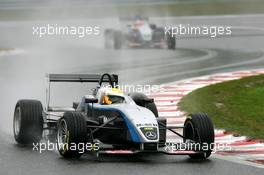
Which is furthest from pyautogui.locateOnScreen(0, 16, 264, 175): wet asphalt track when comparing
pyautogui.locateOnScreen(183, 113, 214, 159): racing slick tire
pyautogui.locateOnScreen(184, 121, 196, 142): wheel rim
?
pyautogui.locateOnScreen(184, 121, 196, 142): wheel rim

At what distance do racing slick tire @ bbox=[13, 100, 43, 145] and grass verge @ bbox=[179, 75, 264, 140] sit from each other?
307 centimetres

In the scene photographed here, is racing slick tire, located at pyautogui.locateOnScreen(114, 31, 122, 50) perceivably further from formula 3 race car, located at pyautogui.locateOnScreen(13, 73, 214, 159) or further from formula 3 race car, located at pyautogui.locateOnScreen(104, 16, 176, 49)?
formula 3 race car, located at pyautogui.locateOnScreen(13, 73, 214, 159)

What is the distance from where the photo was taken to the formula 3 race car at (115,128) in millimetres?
11562

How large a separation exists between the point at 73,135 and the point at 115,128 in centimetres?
71

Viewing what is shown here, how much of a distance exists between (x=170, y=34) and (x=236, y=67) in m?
5.25

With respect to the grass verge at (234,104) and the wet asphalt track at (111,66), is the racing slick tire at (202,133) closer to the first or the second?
the wet asphalt track at (111,66)

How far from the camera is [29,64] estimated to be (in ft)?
88.8

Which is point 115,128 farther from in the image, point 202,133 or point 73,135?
point 202,133

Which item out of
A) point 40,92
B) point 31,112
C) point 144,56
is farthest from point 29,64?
point 31,112

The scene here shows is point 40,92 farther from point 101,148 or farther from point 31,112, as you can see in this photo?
point 101,148

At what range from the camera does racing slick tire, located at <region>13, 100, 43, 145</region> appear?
43.3 ft

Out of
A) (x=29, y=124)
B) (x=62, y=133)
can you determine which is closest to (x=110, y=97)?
(x=62, y=133)

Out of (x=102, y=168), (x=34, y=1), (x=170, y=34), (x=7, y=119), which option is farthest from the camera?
(x=34, y=1)

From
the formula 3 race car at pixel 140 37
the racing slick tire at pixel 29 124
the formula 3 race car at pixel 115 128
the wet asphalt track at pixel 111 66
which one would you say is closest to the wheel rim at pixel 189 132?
the formula 3 race car at pixel 115 128
